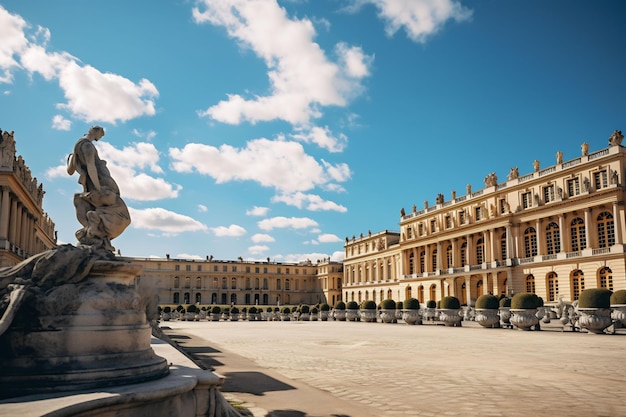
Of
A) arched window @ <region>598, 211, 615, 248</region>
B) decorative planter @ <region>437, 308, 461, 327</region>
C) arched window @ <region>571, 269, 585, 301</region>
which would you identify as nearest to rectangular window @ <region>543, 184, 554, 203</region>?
arched window @ <region>598, 211, 615, 248</region>

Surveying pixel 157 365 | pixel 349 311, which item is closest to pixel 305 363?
pixel 157 365

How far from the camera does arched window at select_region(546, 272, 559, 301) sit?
44.0 m

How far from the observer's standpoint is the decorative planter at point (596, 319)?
22141 millimetres

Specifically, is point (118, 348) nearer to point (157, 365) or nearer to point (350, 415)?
point (157, 365)

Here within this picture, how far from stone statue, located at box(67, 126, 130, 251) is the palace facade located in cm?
4154

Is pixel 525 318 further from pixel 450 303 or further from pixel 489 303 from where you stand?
pixel 450 303

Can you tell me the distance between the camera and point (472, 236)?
55.7m

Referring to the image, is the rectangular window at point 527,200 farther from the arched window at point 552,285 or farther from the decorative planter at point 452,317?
the decorative planter at point 452,317

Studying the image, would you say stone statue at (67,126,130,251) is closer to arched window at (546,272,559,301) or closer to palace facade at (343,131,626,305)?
palace facade at (343,131,626,305)

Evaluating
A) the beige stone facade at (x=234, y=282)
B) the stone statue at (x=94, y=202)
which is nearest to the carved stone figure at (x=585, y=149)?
the stone statue at (x=94, y=202)

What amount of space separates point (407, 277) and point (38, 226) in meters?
50.4

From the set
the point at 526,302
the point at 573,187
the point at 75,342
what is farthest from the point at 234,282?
the point at 75,342

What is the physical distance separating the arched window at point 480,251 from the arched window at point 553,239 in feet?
29.1

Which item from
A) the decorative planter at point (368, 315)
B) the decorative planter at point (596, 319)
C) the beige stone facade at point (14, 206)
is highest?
the beige stone facade at point (14, 206)
